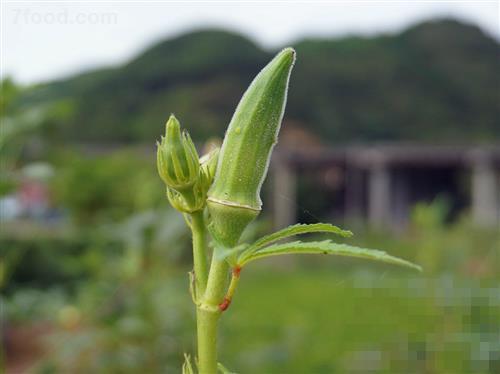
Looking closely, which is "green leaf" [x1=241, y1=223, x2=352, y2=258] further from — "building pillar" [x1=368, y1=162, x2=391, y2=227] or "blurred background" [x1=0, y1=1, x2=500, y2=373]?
"building pillar" [x1=368, y1=162, x2=391, y2=227]

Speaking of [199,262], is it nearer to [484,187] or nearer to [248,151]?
[248,151]

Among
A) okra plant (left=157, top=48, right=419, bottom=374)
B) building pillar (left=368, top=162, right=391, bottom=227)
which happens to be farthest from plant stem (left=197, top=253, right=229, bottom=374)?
building pillar (left=368, top=162, right=391, bottom=227)

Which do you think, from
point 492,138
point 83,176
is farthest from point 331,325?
point 492,138

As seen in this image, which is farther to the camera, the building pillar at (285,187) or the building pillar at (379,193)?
the building pillar at (379,193)

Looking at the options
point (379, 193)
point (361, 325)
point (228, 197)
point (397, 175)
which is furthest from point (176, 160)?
point (397, 175)

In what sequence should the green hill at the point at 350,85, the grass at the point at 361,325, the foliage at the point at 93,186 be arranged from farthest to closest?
the green hill at the point at 350,85
the foliage at the point at 93,186
the grass at the point at 361,325

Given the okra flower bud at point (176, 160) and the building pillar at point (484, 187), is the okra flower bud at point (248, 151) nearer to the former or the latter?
the okra flower bud at point (176, 160)

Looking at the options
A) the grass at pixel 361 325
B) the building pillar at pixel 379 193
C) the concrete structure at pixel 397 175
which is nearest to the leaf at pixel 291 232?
the grass at pixel 361 325
